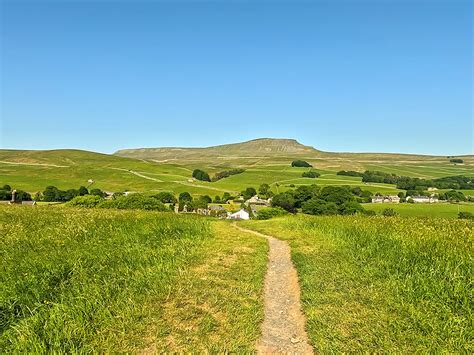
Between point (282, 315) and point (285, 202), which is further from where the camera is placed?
point (285, 202)

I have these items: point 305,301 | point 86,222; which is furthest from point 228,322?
point 86,222

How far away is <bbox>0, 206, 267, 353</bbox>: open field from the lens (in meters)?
5.56

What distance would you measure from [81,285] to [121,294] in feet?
3.09

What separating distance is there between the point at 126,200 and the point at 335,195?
6259 centimetres

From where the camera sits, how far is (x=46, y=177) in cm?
14950

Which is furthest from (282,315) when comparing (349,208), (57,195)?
(57,195)

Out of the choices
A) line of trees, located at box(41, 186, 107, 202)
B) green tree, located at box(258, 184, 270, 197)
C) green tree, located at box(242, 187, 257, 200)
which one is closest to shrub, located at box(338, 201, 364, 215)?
green tree, located at box(258, 184, 270, 197)

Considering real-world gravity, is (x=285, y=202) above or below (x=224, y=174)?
below

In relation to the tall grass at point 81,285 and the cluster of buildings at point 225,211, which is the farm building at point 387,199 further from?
the tall grass at point 81,285

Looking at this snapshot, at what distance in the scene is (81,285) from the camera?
23.5 ft

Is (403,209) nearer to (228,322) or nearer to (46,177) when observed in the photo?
(228,322)

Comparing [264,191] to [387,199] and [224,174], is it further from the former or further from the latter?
[224,174]

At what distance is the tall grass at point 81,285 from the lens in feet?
18.0

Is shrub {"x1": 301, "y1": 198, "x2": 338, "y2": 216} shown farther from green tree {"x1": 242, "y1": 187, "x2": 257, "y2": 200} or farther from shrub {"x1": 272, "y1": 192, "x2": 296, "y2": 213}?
green tree {"x1": 242, "y1": 187, "x2": 257, "y2": 200}
